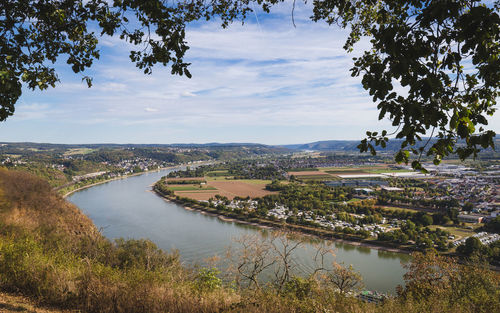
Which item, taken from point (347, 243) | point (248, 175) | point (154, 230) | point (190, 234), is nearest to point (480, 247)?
point (347, 243)

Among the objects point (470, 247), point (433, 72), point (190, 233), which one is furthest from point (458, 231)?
point (433, 72)

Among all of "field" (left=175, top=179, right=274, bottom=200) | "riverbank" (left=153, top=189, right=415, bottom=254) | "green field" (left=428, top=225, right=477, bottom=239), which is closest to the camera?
"riverbank" (left=153, top=189, right=415, bottom=254)

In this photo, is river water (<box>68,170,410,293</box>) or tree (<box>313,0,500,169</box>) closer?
tree (<box>313,0,500,169</box>)

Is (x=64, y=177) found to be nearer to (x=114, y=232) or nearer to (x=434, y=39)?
(x=114, y=232)

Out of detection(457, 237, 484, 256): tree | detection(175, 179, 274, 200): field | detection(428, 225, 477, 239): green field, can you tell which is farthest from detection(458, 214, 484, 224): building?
detection(175, 179, 274, 200): field

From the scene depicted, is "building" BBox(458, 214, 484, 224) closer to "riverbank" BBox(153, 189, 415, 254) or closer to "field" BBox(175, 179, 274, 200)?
"riverbank" BBox(153, 189, 415, 254)

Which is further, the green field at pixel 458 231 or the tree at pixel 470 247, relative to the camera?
the green field at pixel 458 231

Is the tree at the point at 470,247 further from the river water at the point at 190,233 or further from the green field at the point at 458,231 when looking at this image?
the green field at the point at 458,231

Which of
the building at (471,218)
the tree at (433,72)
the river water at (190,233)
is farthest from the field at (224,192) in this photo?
the tree at (433,72)
